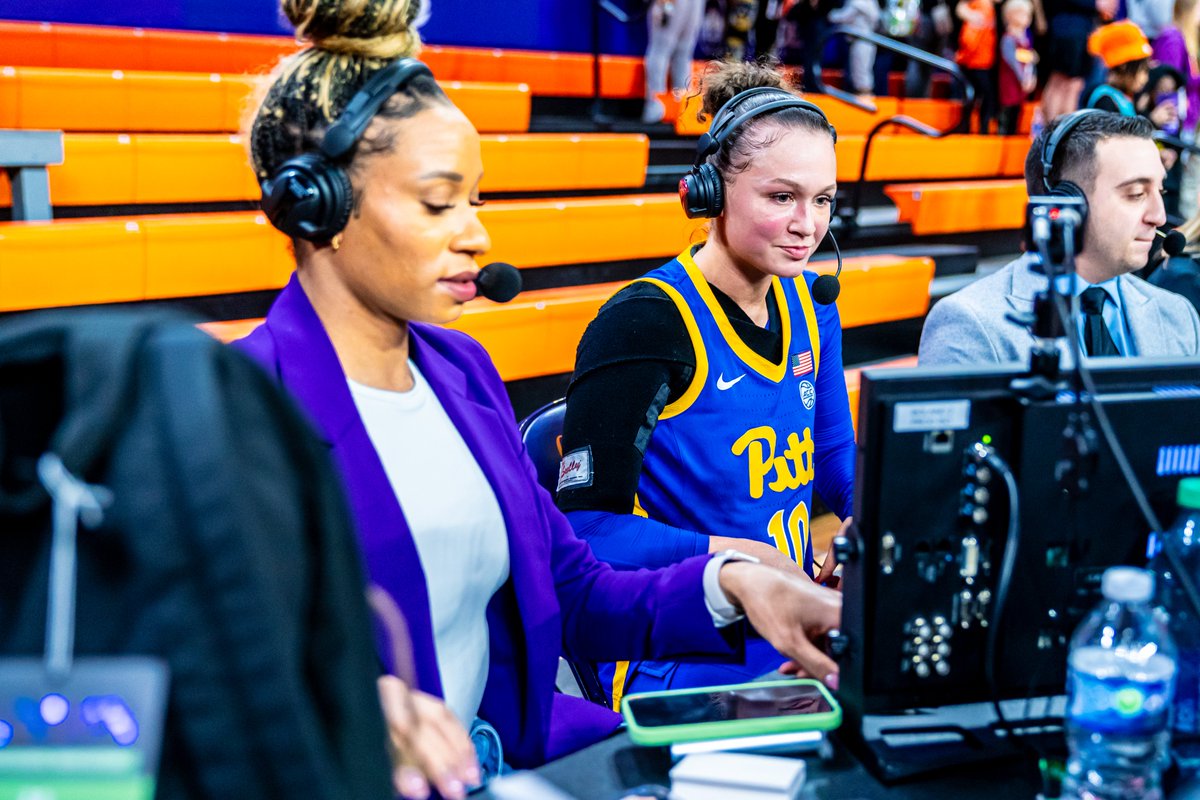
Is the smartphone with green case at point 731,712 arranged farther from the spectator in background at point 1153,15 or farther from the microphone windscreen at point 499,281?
the spectator in background at point 1153,15

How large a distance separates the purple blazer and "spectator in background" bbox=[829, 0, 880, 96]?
6273 millimetres

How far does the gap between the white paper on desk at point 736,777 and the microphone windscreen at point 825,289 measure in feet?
3.61

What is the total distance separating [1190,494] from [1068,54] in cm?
678

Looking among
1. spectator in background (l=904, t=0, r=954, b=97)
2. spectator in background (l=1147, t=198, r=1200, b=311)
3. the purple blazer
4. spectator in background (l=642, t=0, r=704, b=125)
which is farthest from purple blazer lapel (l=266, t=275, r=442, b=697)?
spectator in background (l=904, t=0, r=954, b=97)

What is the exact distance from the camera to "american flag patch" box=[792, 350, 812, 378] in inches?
78.4

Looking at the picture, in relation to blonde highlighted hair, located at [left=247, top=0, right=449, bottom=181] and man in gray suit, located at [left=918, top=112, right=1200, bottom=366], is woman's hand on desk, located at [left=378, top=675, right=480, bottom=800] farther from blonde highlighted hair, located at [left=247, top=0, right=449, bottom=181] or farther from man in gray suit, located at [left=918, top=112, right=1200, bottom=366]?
man in gray suit, located at [left=918, top=112, right=1200, bottom=366]

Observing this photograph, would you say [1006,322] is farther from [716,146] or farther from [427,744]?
[427,744]

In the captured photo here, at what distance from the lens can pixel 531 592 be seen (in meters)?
1.41

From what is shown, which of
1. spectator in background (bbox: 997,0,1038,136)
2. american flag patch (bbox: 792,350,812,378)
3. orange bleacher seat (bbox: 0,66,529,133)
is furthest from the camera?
spectator in background (bbox: 997,0,1038,136)

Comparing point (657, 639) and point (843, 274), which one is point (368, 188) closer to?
point (657, 639)

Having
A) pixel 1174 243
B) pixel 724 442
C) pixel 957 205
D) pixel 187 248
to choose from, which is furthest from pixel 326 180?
pixel 957 205

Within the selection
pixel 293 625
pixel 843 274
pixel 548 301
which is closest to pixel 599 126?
pixel 843 274

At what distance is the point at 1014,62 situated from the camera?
719cm

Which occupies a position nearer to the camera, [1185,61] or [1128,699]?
[1128,699]
